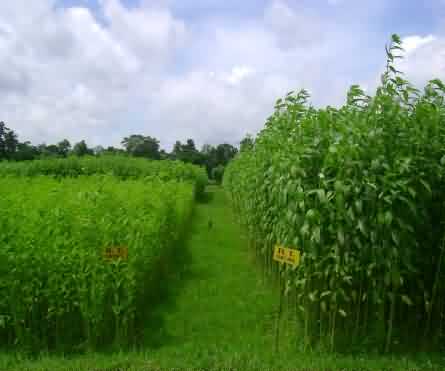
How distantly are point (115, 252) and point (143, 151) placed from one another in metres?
67.6

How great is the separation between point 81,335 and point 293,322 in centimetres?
266

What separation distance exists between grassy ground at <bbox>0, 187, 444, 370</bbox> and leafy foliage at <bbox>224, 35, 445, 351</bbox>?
458 millimetres

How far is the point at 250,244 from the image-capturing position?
1020 centimetres

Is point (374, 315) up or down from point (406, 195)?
down

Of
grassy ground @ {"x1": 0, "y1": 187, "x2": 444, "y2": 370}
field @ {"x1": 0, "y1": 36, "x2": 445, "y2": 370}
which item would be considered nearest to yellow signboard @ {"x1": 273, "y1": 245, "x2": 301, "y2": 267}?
field @ {"x1": 0, "y1": 36, "x2": 445, "y2": 370}

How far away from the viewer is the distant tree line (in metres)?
50.9

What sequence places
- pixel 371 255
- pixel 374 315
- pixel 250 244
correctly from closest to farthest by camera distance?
pixel 371 255 < pixel 374 315 < pixel 250 244

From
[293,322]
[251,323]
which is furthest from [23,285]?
[293,322]

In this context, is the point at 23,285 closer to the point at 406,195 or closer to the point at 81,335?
the point at 81,335

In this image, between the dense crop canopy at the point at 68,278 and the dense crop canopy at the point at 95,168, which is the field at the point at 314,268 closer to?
the dense crop canopy at the point at 68,278

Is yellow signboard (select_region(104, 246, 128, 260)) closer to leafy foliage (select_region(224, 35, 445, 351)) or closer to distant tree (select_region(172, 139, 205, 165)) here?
leafy foliage (select_region(224, 35, 445, 351))

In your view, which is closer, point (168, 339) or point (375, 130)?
point (375, 130)

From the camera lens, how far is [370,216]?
4383 millimetres

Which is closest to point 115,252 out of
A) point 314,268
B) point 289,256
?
point 289,256
